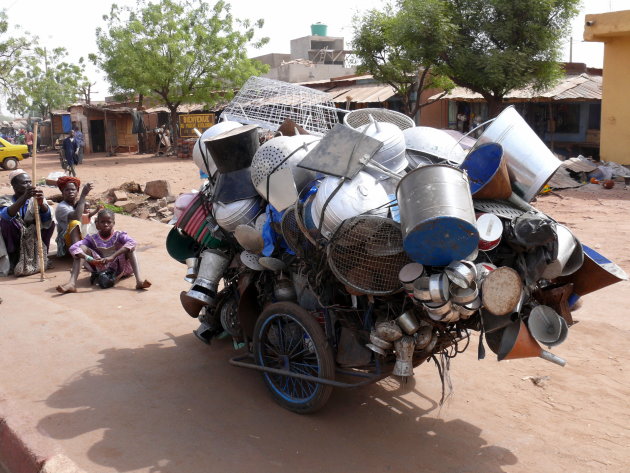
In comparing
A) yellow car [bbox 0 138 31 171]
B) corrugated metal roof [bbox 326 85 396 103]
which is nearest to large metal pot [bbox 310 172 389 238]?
corrugated metal roof [bbox 326 85 396 103]

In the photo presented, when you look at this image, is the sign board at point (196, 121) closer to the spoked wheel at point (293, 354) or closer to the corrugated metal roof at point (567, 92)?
the corrugated metal roof at point (567, 92)

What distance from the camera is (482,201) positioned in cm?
324

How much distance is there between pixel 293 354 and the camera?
12.7 feet

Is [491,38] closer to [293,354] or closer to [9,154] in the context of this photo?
[293,354]

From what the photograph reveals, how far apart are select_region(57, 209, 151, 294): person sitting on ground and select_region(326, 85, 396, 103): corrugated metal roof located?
58.5 feet

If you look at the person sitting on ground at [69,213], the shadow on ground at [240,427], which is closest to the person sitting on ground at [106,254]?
the person sitting on ground at [69,213]

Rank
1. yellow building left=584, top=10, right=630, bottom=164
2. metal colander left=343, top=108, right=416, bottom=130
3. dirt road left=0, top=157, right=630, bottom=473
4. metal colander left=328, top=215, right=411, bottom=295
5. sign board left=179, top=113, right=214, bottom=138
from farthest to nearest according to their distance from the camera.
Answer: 1. sign board left=179, top=113, right=214, bottom=138
2. yellow building left=584, top=10, right=630, bottom=164
3. metal colander left=343, top=108, right=416, bottom=130
4. dirt road left=0, top=157, right=630, bottom=473
5. metal colander left=328, top=215, right=411, bottom=295

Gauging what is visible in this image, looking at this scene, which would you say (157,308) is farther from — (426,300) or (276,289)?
(426,300)

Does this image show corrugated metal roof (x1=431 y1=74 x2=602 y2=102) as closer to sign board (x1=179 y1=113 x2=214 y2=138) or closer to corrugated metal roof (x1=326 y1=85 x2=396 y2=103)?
corrugated metal roof (x1=326 y1=85 x2=396 y2=103)

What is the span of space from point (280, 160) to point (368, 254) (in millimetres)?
941

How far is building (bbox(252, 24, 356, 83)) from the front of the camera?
36.7m

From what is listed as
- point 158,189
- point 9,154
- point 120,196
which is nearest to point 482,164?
point 158,189

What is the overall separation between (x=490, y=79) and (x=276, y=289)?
16168mm

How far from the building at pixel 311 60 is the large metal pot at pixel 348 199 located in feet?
111
